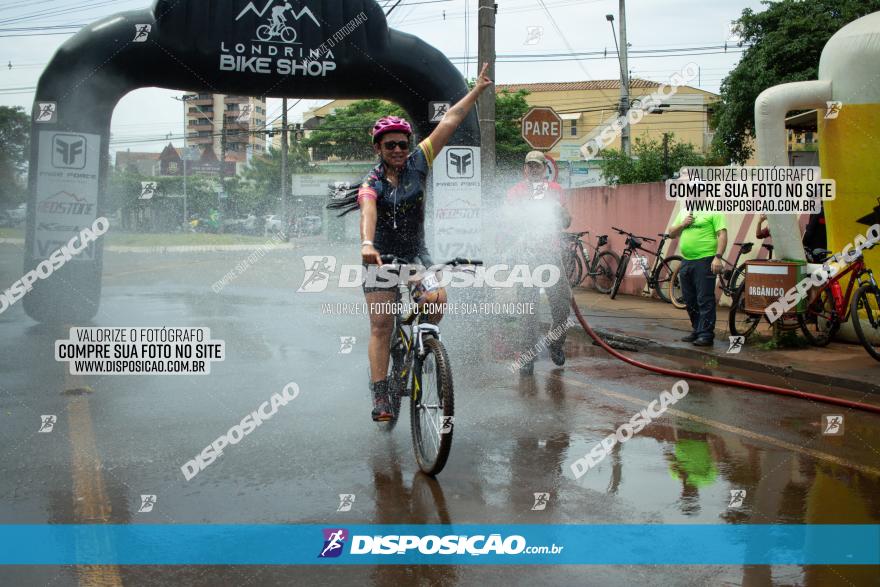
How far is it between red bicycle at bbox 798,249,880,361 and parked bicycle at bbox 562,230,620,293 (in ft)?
22.9

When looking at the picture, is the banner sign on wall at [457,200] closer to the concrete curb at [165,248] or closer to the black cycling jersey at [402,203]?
the black cycling jersey at [402,203]

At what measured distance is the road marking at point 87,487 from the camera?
3.71 metres

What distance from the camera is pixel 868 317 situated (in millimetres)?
8883

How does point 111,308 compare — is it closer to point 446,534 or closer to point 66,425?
point 66,425

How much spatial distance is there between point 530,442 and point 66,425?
11.0 feet

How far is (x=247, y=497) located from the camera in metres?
4.71

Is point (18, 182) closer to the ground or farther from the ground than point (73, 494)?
farther from the ground

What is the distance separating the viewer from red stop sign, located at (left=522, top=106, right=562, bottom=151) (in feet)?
41.2

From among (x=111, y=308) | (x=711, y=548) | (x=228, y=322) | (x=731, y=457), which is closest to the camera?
(x=711, y=548)

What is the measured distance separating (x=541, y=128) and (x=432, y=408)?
27.3 feet

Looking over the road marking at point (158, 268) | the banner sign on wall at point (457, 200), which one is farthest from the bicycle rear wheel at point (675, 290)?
the road marking at point (158, 268)

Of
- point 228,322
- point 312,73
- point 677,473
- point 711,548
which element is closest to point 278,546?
point 711,548

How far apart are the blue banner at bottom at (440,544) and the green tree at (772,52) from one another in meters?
24.2

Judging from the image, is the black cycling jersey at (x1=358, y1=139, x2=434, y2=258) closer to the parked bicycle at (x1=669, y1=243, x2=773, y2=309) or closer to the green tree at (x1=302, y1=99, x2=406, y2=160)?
the parked bicycle at (x1=669, y1=243, x2=773, y2=309)
